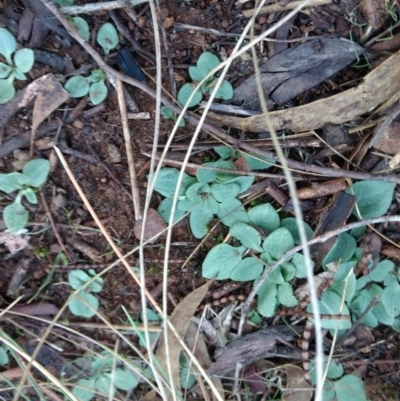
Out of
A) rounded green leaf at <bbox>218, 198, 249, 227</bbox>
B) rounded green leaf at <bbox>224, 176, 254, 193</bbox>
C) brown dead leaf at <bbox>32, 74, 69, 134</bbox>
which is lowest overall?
rounded green leaf at <bbox>218, 198, 249, 227</bbox>

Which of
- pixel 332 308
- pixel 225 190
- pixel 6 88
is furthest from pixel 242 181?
pixel 6 88

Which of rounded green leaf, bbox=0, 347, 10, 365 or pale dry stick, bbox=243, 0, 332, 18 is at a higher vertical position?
pale dry stick, bbox=243, 0, 332, 18

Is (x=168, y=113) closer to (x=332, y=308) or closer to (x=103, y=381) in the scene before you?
(x=332, y=308)

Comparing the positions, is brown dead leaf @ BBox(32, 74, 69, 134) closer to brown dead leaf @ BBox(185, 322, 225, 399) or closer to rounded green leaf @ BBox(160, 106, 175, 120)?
rounded green leaf @ BBox(160, 106, 175, 120)

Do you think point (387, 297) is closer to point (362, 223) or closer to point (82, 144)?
point (362, 223)

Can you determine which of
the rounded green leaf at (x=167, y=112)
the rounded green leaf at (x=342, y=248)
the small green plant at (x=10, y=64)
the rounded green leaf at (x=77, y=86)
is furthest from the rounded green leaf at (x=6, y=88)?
the rounded green leaf at (x=342, y=248)

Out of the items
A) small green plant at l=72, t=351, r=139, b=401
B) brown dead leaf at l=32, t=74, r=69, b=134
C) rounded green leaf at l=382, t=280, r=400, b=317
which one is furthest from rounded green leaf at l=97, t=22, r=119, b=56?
rounded green leaf at l=382, t=280, r=400, b=317
